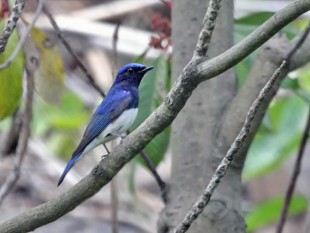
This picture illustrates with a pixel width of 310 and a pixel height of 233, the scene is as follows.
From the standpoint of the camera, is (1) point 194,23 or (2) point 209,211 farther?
(1) point 194,23

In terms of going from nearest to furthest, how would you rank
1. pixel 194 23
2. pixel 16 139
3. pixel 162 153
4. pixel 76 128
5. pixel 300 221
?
pixel 194 23, pixel 162 153, pixel 16 139, pixel 76 128, pixel 300 221

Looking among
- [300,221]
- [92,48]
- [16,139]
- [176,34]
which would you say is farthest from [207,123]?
[300,221]

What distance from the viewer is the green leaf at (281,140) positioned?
504cm

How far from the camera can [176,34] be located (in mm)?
3518

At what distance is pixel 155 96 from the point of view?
3.98 metres

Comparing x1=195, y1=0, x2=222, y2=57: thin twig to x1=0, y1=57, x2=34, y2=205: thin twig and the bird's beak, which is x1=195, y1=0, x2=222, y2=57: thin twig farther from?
x1=0, y1=57, x2=34, y2=205: thin twig

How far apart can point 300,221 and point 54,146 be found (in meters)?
2.75

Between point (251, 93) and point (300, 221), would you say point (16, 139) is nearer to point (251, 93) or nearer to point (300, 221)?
point (251, 93)

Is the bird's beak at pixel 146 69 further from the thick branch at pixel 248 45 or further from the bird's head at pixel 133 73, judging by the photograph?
the thick branch at pixel 248 45

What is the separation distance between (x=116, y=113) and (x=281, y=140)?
166cm

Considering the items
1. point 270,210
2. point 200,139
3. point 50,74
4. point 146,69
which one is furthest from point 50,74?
point 270,210

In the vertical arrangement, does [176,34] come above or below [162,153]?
above

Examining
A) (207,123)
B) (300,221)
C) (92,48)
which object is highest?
(207,123)

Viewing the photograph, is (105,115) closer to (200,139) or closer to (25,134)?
(25,134)
